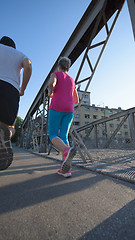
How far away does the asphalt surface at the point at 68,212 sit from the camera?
591mm

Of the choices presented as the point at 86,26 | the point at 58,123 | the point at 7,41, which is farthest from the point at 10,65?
the point at 86,26

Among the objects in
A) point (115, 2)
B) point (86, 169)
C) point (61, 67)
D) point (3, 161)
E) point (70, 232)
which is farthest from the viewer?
point (115, 2)

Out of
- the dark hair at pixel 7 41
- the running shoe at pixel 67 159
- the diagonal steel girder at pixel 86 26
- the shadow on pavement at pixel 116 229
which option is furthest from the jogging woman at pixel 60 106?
the diagonal steel girder at pixel 86 26

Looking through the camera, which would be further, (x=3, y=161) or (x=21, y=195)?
(x=3, y=161)

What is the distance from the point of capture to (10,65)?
1262mm

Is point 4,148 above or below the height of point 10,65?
below

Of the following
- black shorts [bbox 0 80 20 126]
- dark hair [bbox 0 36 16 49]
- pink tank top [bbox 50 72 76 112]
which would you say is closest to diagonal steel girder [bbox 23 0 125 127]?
pink tank top [bbox 50 72 76 112]

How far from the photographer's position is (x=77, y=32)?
3861 mm

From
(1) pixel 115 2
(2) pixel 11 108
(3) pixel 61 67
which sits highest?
(1) pixel 115 2

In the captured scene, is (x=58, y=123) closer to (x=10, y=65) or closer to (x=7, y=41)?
(x=10, y=65)

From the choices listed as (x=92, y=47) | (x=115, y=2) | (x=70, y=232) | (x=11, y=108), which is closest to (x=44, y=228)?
(x=70, y=232)

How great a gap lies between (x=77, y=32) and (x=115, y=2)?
4.05 feet

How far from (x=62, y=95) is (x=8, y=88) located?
32.4 inches

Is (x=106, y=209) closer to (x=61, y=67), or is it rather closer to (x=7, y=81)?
(x=7, y=81)
